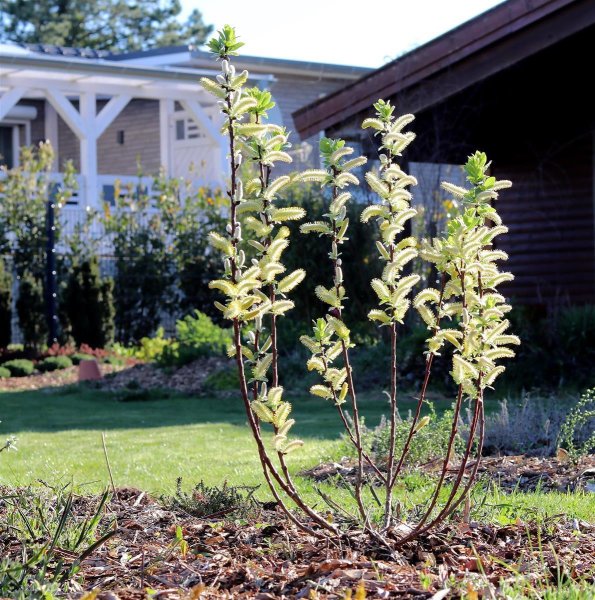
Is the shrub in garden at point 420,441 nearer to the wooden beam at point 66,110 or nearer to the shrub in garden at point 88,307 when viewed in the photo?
the shrub in garden at point 88,307

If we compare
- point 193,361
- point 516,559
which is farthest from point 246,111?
point 193,361

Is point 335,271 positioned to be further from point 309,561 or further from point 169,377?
point 169,377

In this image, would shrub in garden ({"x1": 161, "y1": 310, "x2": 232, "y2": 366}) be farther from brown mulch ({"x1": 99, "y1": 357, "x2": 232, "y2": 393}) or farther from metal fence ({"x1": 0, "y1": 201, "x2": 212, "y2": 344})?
metal fence ({"x1": 0, "y1": 201, "x2": 212, "y2": 344})

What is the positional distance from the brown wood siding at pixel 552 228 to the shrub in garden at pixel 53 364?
6657mm

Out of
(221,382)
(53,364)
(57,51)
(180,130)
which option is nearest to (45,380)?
(53,364)

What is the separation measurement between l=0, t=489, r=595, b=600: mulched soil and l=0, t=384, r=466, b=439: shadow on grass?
14.9 feet

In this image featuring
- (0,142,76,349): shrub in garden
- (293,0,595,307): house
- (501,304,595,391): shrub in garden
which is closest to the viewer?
(501,304,595,391): shrub in garden

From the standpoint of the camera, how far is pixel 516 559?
3957mm

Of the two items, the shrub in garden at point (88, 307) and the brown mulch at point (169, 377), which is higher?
the shrub in garden at point (88, 307)

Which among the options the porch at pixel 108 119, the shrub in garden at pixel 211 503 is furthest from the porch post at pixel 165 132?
the shrub in garden at pixel 211 503

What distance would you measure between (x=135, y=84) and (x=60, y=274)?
24.6 ft

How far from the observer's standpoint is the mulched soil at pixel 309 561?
3.52 metres

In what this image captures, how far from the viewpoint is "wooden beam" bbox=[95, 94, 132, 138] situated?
2306cm

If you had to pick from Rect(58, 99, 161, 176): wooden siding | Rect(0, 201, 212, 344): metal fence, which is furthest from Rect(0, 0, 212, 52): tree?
Rect(0, 201, 212, 344): metal fence
